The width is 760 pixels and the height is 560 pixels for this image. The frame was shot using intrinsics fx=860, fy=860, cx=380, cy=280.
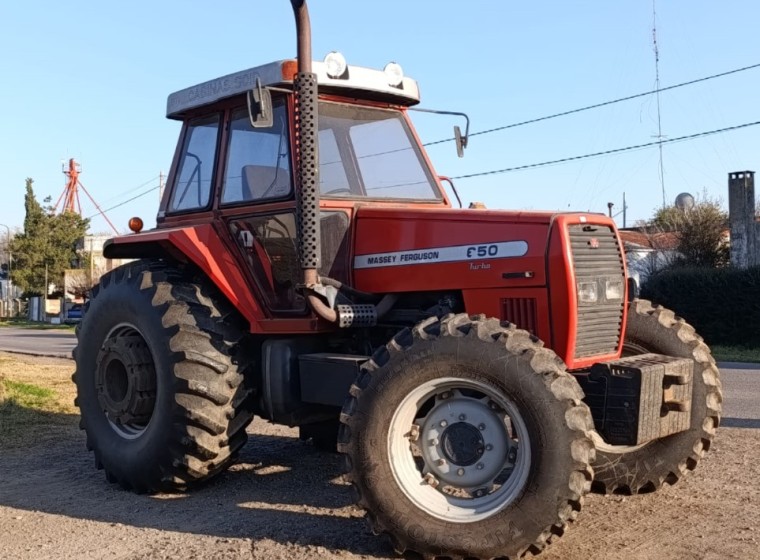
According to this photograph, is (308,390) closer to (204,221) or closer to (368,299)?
(368,299)

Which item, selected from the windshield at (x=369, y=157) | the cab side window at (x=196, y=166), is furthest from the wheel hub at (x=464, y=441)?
the cab side window at (x=196, y=166)

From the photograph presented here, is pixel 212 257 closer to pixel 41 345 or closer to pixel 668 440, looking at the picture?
pixel 668 440

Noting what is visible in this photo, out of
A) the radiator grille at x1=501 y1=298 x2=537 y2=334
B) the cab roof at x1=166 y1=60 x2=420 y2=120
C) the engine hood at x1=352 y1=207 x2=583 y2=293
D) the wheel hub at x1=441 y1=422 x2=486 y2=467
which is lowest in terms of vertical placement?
the wheel hub at x1=441 y1=422 x2=486 y2=467

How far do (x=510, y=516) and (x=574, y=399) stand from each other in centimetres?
64

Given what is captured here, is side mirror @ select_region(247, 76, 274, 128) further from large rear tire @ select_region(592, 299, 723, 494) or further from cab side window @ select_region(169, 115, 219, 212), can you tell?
large rear tire @ select_region(592, 299, 723, 494)

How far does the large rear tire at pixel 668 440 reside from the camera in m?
5.36

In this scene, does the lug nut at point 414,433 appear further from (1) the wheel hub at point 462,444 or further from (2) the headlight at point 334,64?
(2) the headlight at point 334,64

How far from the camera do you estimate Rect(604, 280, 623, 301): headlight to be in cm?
514

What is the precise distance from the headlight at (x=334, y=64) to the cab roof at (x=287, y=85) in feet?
0.15

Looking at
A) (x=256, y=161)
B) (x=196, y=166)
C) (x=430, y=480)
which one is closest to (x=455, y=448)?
(x=430, y=480)

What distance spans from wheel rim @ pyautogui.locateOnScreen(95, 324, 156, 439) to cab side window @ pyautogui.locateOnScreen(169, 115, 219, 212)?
1071mm

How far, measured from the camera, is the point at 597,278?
505cm

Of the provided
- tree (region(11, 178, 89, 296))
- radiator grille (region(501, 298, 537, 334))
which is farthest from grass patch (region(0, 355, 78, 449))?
tree (region(11, 178, 89, 296))

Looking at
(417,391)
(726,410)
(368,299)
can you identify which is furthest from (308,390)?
(726,410)
